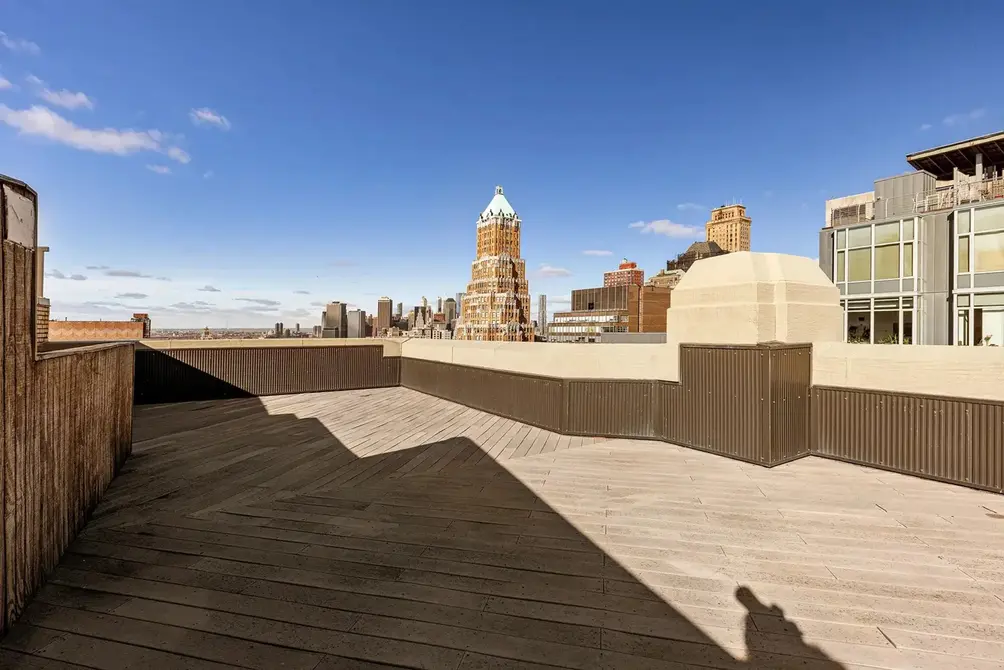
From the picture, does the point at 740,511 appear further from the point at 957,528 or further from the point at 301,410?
the point at 301,410

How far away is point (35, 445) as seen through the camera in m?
4.19

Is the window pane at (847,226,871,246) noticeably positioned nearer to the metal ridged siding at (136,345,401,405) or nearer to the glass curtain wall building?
the glass curtain wall building

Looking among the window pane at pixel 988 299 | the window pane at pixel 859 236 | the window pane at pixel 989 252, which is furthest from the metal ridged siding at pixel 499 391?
the window pane at pixel 859 236

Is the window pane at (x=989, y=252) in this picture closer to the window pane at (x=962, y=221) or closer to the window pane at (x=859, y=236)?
the window pane at (x=962, y=221)

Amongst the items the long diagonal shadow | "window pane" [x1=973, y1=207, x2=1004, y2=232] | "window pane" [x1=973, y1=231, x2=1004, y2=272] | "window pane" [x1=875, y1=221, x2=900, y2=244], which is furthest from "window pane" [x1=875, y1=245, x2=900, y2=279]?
the long diagonal shadow

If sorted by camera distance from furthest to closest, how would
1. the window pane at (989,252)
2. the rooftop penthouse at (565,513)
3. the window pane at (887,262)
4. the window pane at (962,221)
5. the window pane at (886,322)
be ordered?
the window pane at (886,322) → the window pane at (887,262) → the window pane at (962,221) → the window pane at (989,252) → the rooftop penthouse at (565,513)

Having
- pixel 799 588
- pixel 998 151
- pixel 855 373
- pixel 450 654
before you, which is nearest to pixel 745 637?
pixel 799 588

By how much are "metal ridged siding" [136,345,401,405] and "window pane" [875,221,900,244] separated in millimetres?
22221

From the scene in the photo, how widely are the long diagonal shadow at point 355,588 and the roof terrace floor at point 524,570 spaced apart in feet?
0.08

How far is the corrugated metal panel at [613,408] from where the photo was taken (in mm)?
10000

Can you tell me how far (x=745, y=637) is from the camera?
11.7 ft

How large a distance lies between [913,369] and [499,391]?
9.15 meters

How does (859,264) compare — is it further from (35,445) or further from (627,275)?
(627,275)

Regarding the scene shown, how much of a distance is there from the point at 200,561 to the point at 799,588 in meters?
6.29
